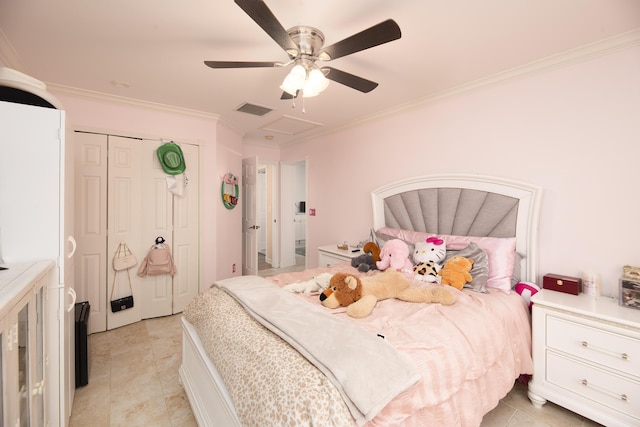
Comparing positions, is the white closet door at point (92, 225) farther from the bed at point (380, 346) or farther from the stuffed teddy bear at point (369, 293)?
the stuffed teddy bear at point (369, 293)

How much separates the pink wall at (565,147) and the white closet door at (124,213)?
10.3 ft

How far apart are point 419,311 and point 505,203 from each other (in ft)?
4.50

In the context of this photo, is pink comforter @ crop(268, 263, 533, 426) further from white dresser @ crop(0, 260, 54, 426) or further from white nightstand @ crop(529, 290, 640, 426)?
white dresser @ crop(0, 260, 54, 426)

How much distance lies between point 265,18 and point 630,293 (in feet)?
8.63

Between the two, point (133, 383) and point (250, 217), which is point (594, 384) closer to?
point (133, 383)

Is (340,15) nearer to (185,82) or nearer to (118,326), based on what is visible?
(185,82)

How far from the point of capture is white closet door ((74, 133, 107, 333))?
282 cm

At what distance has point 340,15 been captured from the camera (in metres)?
1.66

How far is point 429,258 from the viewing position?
237 cm

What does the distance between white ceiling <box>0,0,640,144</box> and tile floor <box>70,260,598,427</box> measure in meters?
2.49

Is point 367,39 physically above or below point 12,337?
above

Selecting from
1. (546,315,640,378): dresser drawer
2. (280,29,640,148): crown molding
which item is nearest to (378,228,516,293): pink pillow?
(546,315,640,378): dresser drawer

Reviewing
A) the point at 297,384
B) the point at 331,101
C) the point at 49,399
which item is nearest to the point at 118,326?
the point at 49,399

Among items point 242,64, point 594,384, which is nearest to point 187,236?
point 242,64
